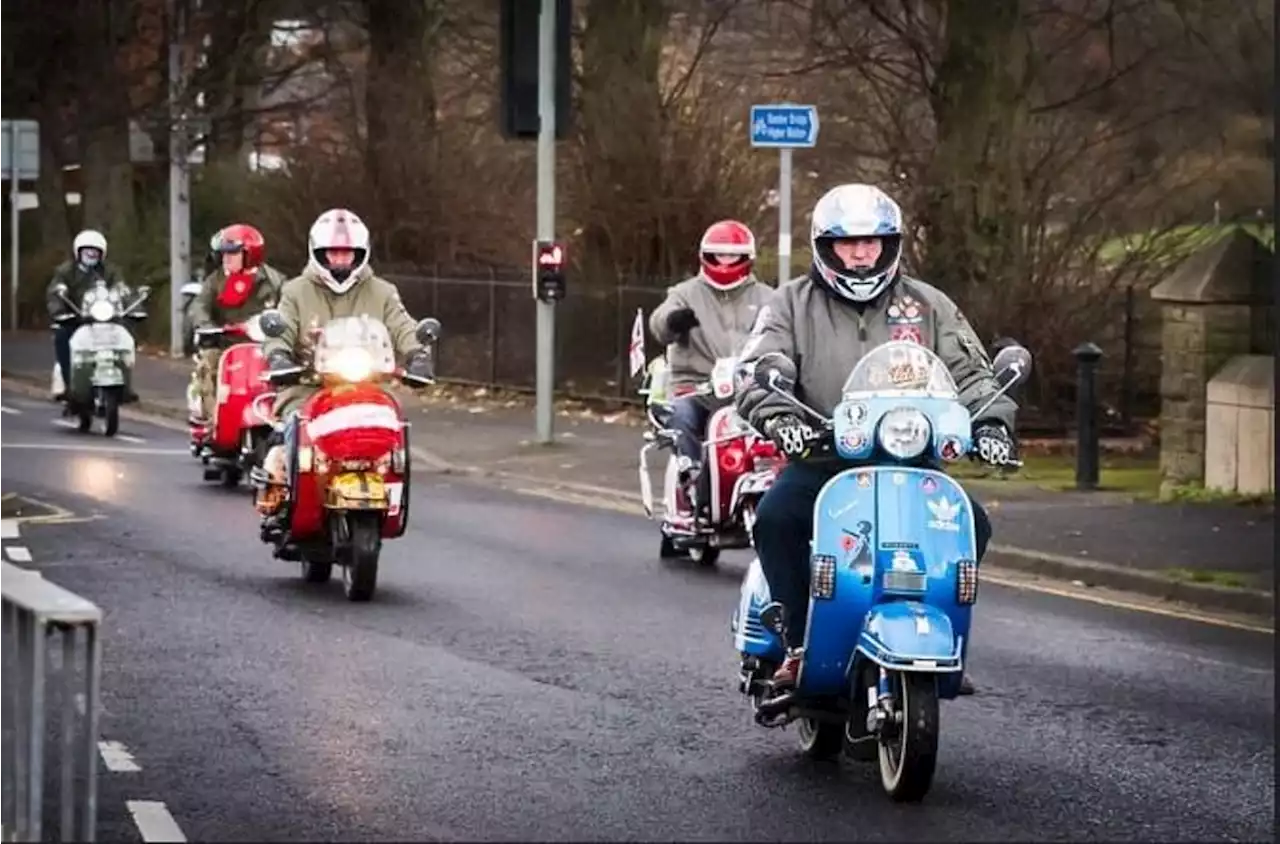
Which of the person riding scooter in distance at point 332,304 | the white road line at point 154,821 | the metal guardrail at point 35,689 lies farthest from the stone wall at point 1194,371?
the metal guardrail at point 35,689

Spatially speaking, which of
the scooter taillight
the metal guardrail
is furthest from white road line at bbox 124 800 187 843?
the scooter taillight

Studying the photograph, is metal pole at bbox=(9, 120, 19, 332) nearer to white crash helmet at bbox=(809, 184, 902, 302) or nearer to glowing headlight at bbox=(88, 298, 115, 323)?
glowing headlight at bbox=(88, 298, 115, 323)

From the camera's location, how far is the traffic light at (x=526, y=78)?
80.3 feet

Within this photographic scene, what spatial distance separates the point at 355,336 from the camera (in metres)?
14.1

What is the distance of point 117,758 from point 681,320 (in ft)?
21.8

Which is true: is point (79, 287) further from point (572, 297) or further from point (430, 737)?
point (430, 737)

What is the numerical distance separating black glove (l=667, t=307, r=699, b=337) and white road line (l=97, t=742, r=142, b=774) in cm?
636

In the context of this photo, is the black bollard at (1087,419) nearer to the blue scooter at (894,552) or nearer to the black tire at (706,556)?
the black tire at (706,556)

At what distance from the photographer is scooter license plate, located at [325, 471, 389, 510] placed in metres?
13.8

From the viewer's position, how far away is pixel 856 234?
9.05 metres

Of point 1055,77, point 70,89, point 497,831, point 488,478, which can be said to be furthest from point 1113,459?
point 70,89

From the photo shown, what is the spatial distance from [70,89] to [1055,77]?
20.1 meters

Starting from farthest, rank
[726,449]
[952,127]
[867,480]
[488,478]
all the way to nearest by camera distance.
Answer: [952,127] → [488,478] → [726,449] → [867,480]

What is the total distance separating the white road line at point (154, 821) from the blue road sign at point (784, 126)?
1261 centimetres
